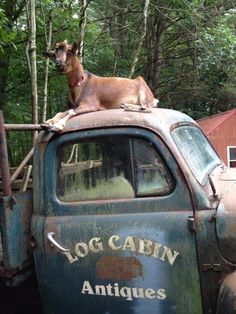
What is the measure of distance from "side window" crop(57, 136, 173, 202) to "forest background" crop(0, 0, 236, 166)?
626cm

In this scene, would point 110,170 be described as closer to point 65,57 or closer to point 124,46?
point 65,57

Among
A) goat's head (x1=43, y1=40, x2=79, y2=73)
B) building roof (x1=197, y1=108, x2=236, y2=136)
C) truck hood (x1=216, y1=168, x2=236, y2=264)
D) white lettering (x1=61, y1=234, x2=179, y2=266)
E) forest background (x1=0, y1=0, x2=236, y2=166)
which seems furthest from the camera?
building roof (x1=197, y1=108, x2=236, y2=136)

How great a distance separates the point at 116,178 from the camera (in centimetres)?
314

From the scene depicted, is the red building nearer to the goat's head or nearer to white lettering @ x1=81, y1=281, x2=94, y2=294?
the goat's head

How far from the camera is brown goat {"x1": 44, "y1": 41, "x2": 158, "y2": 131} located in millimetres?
3605

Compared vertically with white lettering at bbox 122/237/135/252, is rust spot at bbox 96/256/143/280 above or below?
below

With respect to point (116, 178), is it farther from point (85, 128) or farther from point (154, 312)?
point (154, 312)

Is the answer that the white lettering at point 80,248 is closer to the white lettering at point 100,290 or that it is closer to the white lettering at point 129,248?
the white lettering at point 129,248

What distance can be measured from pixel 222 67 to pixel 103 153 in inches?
446

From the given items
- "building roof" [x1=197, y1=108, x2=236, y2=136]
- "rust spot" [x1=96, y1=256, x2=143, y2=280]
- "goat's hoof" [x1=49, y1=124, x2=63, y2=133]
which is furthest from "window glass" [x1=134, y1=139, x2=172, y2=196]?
"building roof" [x1=197, y1=108, x2=236, y2=136]

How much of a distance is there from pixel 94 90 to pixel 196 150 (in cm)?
87

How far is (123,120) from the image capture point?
10.3 feet

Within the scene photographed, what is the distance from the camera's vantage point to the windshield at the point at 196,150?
3084 millimetres

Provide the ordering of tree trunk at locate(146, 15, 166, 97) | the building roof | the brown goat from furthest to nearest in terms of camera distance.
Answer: the building roof < tree trunk at locate(146, 15, 166, 97) < the brown goat
